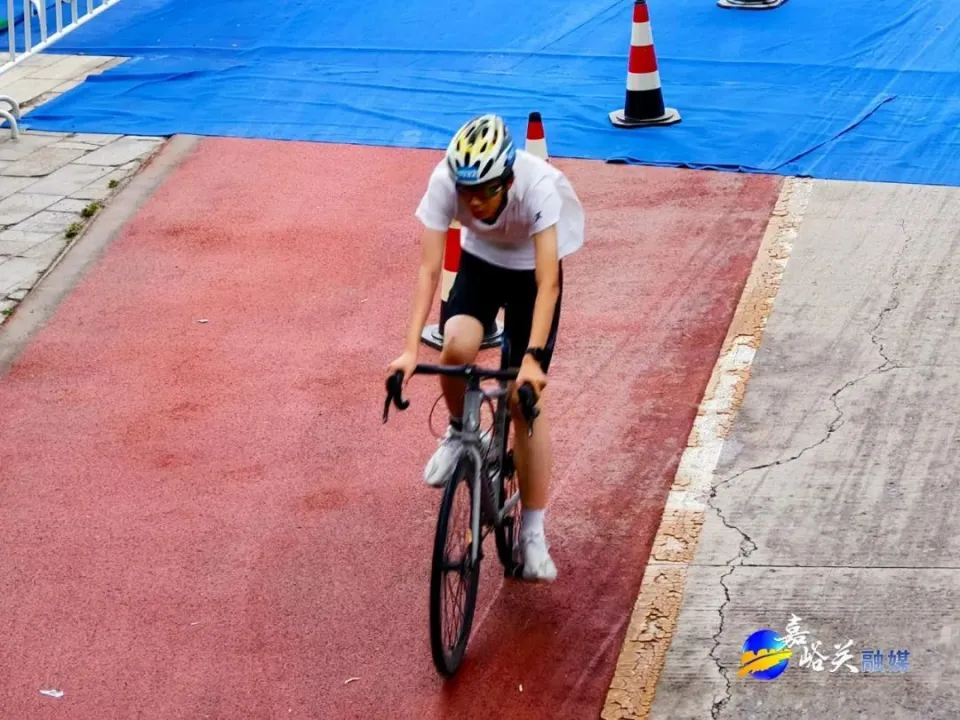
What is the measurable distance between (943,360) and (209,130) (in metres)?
6.20

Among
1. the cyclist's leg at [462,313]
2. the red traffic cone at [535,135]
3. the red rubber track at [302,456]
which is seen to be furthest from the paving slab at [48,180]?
the cyclist's leg at [462,313]

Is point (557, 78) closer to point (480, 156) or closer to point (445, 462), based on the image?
point (445, 462)

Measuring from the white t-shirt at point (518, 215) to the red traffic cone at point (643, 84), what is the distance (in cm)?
556

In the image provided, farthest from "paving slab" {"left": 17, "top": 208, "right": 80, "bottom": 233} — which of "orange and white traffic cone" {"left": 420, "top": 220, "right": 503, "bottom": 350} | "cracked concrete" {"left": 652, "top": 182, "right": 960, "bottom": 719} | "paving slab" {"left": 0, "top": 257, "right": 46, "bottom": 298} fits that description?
"cracked concrete" {"left": 652, "top": 182, "right": 960, "bottom": 719}

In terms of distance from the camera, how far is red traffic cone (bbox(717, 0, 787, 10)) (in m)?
13.3

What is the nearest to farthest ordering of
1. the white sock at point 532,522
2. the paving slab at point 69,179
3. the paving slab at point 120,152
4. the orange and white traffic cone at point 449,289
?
Result: the white sock at point 532,522
the orange and white traffic cone at point 449,289
the paving slab at point 69,179
the paving slab at point 120,152

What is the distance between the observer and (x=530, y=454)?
5055mm

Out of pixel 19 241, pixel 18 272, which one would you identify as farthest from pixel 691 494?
pixel 19 241

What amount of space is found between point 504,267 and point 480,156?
0.58 meters

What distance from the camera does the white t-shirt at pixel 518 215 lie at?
187 inches

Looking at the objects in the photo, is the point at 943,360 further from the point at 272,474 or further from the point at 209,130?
the point at 209,130

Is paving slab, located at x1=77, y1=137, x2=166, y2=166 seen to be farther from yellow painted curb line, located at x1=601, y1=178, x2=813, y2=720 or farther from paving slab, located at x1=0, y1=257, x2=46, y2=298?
yellow painted curb line, located at x1=601, y1=178, x2=813, y2=720

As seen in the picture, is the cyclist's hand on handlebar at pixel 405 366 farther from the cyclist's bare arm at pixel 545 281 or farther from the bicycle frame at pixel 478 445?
the cyclist's bare arm at pixel 545 281

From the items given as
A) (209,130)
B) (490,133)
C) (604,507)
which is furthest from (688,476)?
(209,130)
